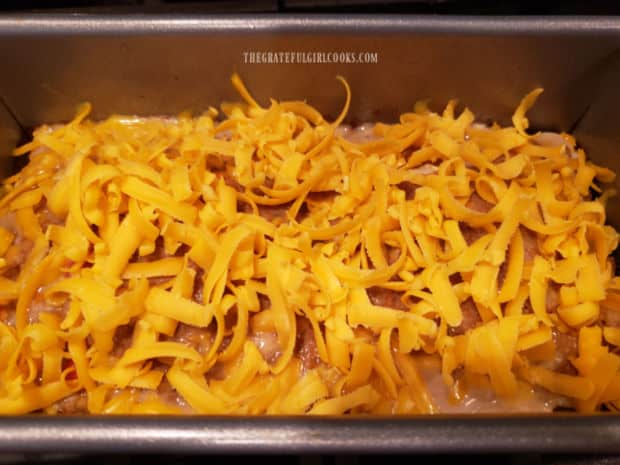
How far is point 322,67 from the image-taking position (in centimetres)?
191

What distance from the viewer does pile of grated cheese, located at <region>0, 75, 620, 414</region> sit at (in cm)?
145

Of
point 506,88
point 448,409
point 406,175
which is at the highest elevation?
point 506,88

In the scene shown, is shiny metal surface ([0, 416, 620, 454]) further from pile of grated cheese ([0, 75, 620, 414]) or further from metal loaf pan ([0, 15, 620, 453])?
metal loaf pan ([0, 15, 620, 453])

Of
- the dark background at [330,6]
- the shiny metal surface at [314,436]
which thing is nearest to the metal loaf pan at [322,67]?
the dark background at [330,6]

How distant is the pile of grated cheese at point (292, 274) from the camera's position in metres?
1.45

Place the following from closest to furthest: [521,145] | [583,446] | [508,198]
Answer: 1. [583,446]
2. [508,198]
3. [521,145]

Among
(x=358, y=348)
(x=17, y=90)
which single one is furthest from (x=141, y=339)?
(x=17, y=90)

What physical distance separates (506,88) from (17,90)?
1629 mm

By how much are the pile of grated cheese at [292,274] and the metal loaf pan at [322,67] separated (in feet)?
0.65

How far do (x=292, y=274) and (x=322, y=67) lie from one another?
77 cm

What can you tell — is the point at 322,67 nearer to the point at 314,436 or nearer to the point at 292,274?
the point at 292,274

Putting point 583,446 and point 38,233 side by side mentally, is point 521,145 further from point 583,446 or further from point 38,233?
point 38,233

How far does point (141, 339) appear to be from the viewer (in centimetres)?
148

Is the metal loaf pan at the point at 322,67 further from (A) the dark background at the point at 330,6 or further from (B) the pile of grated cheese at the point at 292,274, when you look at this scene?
(A) the dark background at the point at 330,6
